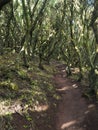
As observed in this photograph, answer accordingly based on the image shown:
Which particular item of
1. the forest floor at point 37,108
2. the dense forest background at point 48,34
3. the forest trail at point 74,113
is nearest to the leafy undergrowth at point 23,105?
the forest floor at point 37,108

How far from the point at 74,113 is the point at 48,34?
16.6 meters

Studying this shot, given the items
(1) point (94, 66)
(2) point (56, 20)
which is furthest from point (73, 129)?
(2) point (56, 20)

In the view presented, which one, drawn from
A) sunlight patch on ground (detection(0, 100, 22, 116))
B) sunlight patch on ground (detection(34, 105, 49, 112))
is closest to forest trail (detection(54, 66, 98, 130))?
sunlight patch on ground (detection(34, 105, 49, 112))

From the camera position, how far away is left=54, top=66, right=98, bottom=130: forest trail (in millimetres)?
13719

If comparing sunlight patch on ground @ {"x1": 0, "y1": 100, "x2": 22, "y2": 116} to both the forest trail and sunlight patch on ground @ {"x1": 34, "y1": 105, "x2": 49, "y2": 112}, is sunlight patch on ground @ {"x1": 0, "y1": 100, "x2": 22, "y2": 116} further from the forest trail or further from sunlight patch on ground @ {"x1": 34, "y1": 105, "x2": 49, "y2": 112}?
the forest trail

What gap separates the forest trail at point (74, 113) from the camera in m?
13.7

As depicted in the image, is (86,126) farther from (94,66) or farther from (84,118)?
(94,66)

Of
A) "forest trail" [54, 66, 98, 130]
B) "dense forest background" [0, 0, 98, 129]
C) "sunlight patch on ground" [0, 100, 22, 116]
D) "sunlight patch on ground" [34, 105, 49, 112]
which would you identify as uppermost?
"dense forest background" [0, 0, 98, 129]

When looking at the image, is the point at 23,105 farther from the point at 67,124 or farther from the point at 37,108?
the point at 67,124

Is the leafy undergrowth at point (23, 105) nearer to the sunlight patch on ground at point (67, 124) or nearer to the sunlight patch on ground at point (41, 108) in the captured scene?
the sunlight patch on ground at point (41, 108)

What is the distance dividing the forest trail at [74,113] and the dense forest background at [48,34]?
1366mm

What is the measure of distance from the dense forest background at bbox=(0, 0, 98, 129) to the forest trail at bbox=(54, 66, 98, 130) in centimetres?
137

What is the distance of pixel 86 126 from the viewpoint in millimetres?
13820

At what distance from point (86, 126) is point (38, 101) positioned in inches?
113
